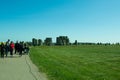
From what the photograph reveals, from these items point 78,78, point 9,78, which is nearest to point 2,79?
point 9,78

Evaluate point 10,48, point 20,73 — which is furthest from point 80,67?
point 10,48

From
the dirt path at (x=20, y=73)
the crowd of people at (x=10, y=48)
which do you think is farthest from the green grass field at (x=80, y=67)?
the crowd of people at (x=10, y=48)

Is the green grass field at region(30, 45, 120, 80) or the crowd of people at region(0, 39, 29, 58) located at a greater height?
the crowd of people at region(0, 39, 29, 58)

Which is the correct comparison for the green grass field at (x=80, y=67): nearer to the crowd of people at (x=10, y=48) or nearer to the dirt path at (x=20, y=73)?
the dirt path at (x=20, y=73)

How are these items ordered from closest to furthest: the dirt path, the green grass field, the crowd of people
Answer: the dirt path → the green grass field → the crowd of people

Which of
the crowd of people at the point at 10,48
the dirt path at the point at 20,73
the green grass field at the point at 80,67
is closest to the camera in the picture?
the dirt path at the point at 20,73

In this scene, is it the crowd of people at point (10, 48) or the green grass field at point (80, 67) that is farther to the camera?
the crowd of people at point (10, 48)

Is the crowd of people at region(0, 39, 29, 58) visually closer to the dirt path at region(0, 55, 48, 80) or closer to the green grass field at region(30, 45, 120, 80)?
the green grass field at region(30, 45, 120, 80)

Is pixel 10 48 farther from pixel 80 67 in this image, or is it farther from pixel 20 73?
pixel 20 73

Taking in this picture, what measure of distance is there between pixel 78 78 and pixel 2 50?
2033 centimetres

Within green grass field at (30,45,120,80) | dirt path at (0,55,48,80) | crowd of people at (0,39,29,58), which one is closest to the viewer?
dirt path at (0,55,48,80)

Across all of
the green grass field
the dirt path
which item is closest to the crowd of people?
the green grass field

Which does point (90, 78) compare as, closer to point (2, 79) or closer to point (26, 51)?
point (2, 79)

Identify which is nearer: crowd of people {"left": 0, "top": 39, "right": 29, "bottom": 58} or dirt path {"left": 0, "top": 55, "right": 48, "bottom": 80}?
dirt path {"left": 0, "top": 55, "right": 48, "bottom": 80}
